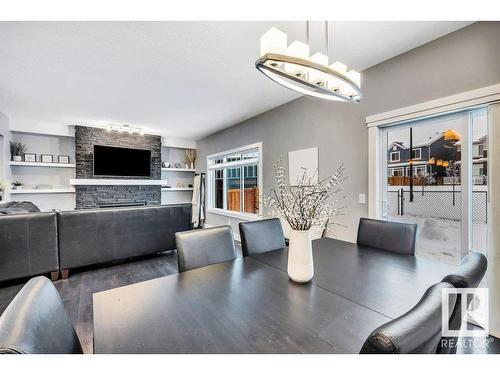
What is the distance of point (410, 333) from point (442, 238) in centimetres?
261

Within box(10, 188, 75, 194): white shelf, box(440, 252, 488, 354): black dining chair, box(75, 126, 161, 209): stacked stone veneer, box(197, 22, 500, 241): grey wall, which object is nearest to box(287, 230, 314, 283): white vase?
box(440, 252, 488, 354): black dining chair

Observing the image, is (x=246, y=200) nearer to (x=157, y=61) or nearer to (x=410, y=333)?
(x=157, y=61)

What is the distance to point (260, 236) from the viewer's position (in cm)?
196

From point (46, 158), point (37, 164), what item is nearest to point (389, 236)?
point (37, 164)

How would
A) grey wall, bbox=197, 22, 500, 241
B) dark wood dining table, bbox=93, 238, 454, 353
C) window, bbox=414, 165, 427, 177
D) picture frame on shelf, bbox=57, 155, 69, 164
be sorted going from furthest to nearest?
picture frame on shelf, bbox=57, 155, 69, 164 → window, bbox=414, 165, 427, 177 → grey wall, bbox=197, 22, 500, 241 → dark wood dining table, bbox=93, 238, 454, 353

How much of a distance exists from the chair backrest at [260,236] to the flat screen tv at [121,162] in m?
5.14

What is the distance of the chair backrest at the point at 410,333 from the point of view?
1.56ft

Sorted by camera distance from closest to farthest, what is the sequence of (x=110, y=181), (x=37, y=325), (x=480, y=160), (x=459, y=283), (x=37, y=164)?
(x=37, y=325), (x=459, y=283), (x=480, y=160), (x=37, y=164), (x=110, y=181)

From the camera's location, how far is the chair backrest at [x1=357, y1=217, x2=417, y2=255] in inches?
70.4

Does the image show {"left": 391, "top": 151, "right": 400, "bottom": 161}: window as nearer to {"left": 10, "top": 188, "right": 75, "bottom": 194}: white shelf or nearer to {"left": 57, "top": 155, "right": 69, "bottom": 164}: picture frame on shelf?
{"left": 10, "top": 188, "right": 75, "bottom": 194}: white shelf

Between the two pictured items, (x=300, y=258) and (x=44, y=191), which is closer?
(x=300, y=258)

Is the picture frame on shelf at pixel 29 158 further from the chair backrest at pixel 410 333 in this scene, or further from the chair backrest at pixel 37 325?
A: the chair backrest at pixel 410 333

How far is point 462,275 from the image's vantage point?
82 cm
